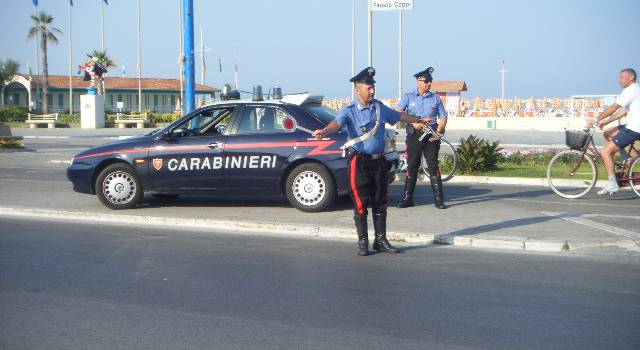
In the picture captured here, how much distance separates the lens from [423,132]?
11.2 meters

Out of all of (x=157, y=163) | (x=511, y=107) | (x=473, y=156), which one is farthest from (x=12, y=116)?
(x=157, y=163)

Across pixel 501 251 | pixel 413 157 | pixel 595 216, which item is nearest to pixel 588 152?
pixel 595 216

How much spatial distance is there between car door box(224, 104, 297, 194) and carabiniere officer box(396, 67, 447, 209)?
172cm

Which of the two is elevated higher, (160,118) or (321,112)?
(160,118)

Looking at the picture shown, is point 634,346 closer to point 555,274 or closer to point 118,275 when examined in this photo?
point 555,274

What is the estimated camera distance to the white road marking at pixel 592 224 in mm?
9148

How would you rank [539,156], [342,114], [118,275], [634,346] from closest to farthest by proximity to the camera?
[634,346] < [118,275] < [342,114] < [539,156]

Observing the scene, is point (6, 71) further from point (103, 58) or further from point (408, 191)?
point (408, 191)

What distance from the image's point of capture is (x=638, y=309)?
609 centimetres

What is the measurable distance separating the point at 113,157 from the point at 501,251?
5.79m

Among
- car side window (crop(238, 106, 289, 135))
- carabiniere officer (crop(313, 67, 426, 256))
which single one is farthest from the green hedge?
carabiniere officer (crop(313, 67, 426, 256))

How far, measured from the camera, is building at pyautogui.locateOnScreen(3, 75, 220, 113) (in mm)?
85188

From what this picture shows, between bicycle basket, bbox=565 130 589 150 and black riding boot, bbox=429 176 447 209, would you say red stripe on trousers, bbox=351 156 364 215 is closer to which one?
black riding boot, bbox=429 176 447 209

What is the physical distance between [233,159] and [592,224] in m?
4.79
